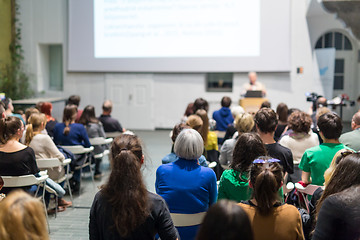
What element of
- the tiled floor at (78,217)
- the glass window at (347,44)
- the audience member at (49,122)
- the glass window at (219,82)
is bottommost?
the tiled floor at (78,217)

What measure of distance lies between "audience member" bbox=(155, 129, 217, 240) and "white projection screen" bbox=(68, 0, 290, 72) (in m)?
8.93

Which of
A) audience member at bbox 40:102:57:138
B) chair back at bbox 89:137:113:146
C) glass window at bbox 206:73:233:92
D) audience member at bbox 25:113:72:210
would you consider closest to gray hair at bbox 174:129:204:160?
audience member at bbox 25:113:72:210

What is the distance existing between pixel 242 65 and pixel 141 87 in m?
2.83

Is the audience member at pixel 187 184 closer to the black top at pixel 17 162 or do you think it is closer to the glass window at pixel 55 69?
the black top at pixel 17 162

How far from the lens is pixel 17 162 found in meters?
4.02

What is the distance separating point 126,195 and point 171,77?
10.4 metres

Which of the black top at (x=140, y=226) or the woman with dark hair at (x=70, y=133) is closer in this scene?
the black top at (x=140, y=226)

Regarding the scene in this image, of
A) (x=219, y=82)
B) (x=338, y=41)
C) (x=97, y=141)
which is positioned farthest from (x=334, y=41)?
(x=97, y=141)

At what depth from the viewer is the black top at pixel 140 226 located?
2.18 meters

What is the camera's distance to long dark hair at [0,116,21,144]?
3969mm

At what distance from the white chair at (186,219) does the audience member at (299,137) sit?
5.93 ft

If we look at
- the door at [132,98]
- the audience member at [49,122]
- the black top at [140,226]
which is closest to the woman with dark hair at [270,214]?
the black top at [140,226]

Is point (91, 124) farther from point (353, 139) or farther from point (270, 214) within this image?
point (270, 214)

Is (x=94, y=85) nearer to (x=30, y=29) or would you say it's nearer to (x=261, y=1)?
(x=30, y=29)
